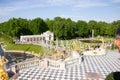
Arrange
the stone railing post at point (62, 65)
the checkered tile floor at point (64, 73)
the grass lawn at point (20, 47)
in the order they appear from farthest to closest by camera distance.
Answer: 1. the grass lawn at point (20, 47)
2. the stone railing post at point (62, 65)
3. the checkered tile floor at point (64, 73)

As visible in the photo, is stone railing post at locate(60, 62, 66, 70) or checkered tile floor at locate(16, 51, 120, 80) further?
stone railing post at locate(60, 62, 66, 70)

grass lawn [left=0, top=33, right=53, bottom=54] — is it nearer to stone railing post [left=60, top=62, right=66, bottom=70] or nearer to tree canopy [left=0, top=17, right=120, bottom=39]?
tree canopy [left=0, top=17, right=120, bottom=39]

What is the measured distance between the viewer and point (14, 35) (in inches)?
2362

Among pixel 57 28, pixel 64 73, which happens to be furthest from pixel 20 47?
pixel 64 73

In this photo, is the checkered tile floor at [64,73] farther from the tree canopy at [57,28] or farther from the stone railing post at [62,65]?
the tree canopy at [57,28]

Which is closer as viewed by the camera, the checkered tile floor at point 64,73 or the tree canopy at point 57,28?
the checkered tile floor at point 64,73

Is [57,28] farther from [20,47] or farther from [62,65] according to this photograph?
[62,65]

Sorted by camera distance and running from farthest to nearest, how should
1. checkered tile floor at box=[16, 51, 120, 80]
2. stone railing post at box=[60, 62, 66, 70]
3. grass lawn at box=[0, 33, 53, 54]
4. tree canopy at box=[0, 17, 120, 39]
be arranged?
tree canopy at box=[0, 17, 120, 39] → grass lawn at box=[0, 33, 53, 54] → stone railing post at box=[60, 62, 66, 70] → checkered tile floor at box=[16, 51, 120, 80]

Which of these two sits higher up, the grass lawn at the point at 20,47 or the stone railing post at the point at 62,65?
the stone railing post at the point at 62,65

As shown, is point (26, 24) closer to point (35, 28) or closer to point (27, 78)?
point (35, 28)

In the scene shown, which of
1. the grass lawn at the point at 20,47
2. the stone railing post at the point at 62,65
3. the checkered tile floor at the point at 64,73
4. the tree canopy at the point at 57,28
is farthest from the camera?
the tree canopy at the point at 57,28

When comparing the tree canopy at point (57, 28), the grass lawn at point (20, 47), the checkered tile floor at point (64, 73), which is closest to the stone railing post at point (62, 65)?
the checkered tile floor at point (64, 73)

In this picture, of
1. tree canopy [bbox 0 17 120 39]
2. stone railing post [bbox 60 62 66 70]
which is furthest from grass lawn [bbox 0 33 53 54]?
stone railing post [bbox 60 62 66 70]

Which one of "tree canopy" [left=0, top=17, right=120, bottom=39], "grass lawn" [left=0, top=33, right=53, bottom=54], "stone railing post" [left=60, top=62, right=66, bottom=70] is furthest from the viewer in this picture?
"tree canopy" [left=0, top=17, right=120, bottom=39]
